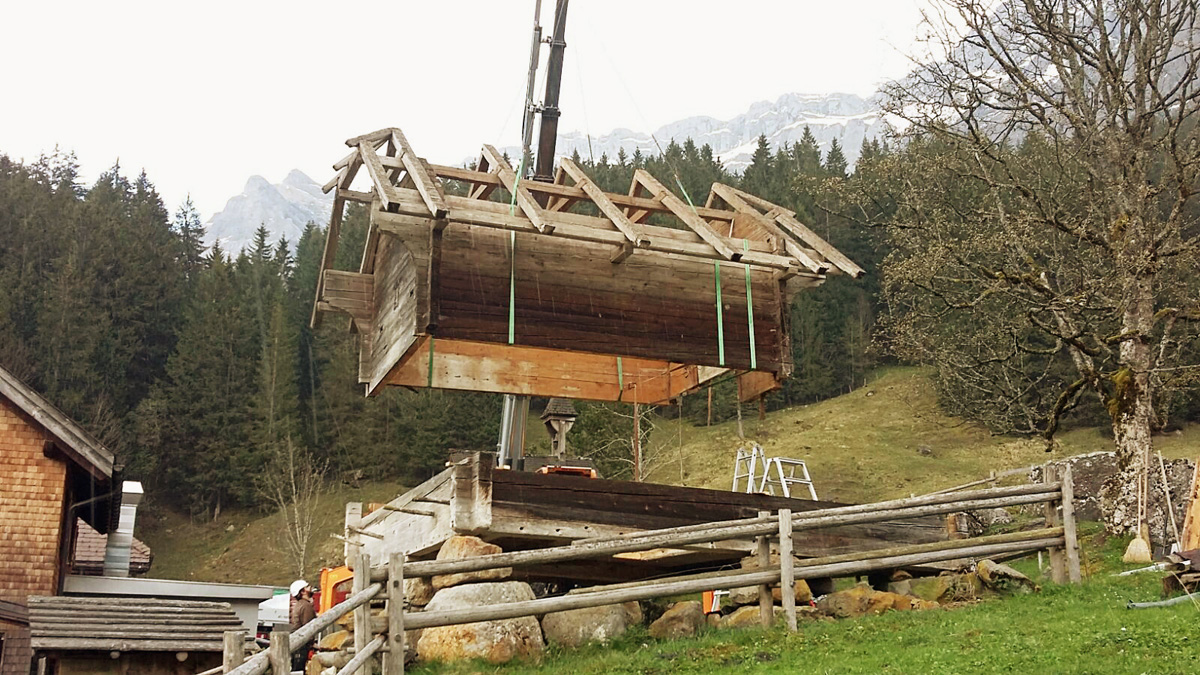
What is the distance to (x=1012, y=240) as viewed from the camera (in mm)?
17734

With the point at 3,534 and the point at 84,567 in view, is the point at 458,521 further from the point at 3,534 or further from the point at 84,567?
the point at 84,567

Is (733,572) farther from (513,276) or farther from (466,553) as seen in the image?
(513,276)

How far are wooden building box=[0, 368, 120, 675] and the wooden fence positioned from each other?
10.6 meters

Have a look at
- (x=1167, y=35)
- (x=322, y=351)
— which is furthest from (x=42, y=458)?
(x=322, y=351)

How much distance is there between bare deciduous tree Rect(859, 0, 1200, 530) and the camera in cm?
1664

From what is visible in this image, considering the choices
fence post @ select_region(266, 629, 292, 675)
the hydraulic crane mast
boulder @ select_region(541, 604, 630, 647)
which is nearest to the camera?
Result: fence post @ select_region(266, 629, 292, 675)

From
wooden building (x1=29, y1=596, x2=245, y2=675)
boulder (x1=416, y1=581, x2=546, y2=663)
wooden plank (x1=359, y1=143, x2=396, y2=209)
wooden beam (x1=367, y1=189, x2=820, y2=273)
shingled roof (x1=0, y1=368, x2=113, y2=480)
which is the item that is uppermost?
wooden plank (x1=359, y1=143, x2=396, y2=209)

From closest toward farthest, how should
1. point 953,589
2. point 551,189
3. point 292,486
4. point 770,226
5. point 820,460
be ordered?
1. point 551,189
2. point 953,589
3. point 770,226
4. point 292,486
5. point 820,460

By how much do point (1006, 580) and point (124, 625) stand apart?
35.8 ft

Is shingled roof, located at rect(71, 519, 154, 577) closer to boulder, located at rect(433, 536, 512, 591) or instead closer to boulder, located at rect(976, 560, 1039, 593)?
boulder, located at rect(433, 536, 512, 591)

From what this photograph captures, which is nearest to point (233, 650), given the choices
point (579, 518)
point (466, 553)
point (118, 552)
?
point (466, 553)

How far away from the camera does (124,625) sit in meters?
13.9

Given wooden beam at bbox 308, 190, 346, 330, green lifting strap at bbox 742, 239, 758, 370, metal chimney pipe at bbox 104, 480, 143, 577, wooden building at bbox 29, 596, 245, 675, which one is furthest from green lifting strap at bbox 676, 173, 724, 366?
metal chimney pipe at bbox 104, 480, 143, 577

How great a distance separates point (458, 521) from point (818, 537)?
177 inches
